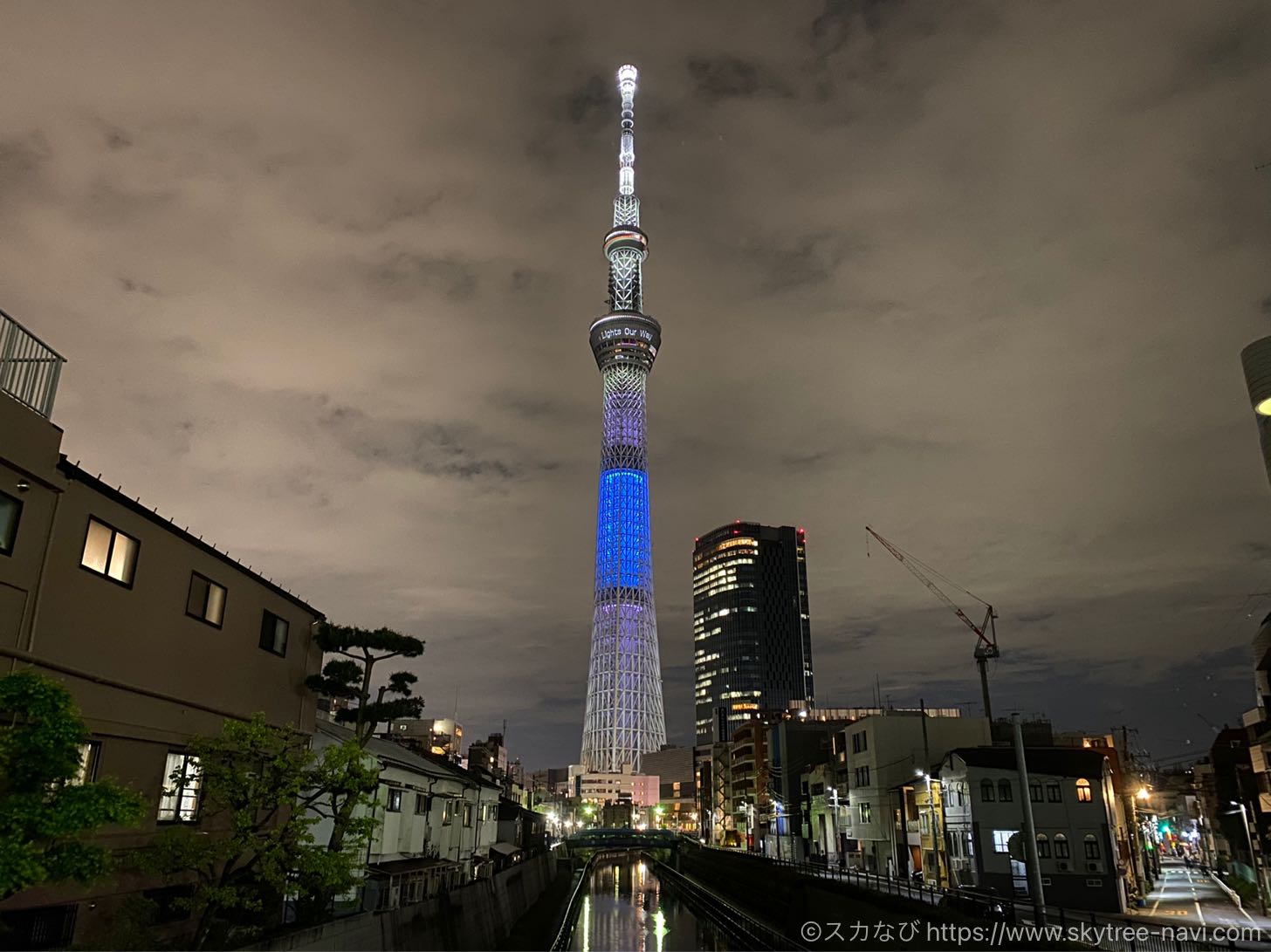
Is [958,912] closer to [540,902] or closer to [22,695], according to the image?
[22,695]

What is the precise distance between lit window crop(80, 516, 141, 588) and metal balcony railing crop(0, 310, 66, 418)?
2490mm

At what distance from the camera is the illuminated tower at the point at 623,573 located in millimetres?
153000

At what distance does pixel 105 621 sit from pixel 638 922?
51.1 meters

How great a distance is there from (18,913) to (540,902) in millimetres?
42453

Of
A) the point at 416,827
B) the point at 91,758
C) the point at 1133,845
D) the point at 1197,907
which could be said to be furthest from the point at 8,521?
the point at 1133,845

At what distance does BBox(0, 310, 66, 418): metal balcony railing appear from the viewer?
15.4 m

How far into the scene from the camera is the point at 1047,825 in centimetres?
4322

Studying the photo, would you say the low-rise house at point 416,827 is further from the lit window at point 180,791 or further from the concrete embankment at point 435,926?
the lit window at point 180,791

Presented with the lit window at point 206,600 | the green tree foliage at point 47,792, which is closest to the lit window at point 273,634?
the lit window at point 206,600

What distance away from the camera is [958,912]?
84.0 feet

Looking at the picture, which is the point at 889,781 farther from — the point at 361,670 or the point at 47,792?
the point at 47,792

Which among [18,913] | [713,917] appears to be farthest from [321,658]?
[713,917]

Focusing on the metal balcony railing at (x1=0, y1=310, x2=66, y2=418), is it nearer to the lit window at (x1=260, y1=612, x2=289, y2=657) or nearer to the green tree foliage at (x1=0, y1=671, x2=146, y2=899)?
the green tree foliage at (x1=0, y1=671, x2=146, y2=899)

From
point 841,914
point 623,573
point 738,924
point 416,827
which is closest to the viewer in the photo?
point 841,914
